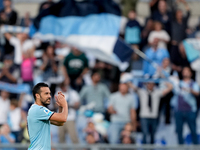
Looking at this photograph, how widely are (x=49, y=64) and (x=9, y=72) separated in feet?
4.34

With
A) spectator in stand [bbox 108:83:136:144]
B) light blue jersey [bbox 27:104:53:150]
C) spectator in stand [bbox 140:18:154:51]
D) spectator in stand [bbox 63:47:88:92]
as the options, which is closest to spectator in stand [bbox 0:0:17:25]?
spectator in stand [bbox 63:47:88:92]

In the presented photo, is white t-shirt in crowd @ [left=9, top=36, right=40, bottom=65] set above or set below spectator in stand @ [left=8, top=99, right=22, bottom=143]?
above

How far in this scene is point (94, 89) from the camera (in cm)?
1333

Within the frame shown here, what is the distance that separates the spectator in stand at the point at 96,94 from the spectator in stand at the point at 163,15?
262 centimetres

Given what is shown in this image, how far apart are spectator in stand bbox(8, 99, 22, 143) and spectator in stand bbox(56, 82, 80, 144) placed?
1.15 metres

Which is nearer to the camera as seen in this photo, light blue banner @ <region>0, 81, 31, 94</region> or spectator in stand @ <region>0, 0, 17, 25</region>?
light blue banner @ <region>0, 81, 31, 94</region>

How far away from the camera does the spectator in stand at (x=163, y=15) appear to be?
14.5 m

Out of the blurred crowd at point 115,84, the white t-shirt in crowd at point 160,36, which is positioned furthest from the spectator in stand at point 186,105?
the white t-shirt in crowd at point 160,36

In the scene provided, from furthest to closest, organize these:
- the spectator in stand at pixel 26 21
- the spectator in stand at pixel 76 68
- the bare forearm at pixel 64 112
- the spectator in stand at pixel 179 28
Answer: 1. the spectator in stand at pixel 26 21
2. the spectator in stand at pixel 179 28
3. the spectator in stand at pixel 76 68
4. the bare forearm at pixel 64 112

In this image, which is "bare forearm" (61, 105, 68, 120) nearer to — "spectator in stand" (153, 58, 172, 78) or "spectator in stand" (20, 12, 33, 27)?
"spectator in stand" (153, 58, 172, 78)

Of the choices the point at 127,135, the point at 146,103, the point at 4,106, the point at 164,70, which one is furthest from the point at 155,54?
the point at 4,106

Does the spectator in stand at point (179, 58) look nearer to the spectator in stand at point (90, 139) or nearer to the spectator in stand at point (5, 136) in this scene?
the spectator in stand at point (90, 139)

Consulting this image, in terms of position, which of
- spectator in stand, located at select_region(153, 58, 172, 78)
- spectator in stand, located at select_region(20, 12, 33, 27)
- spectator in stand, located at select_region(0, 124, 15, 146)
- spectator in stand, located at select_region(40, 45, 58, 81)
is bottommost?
spectator in stand, located at select_region(0, 124, 15, 146)

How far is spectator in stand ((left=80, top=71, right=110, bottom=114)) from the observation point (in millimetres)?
13305
